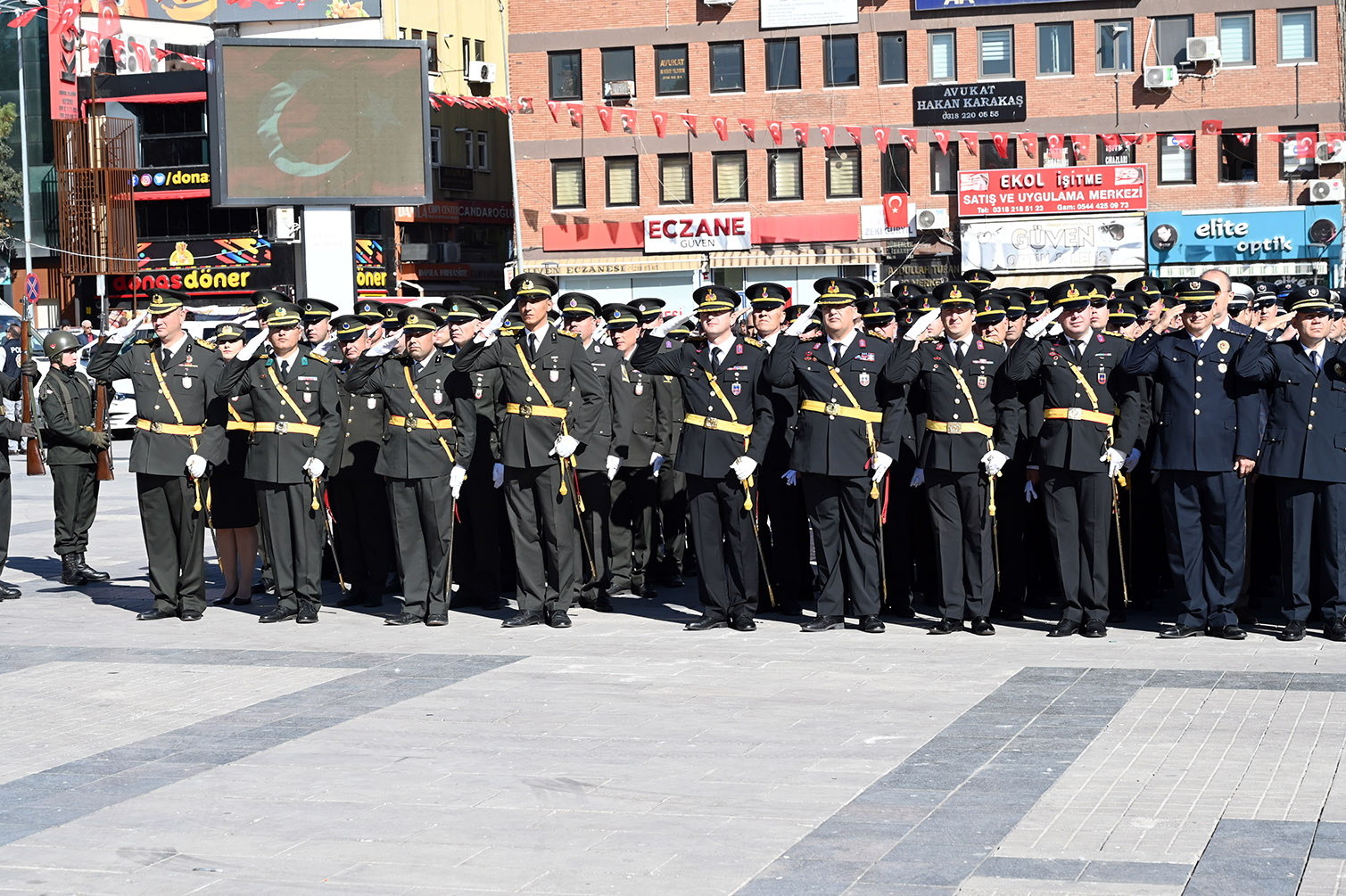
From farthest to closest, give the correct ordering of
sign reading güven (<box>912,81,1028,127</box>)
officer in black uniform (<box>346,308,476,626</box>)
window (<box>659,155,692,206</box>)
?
window (<box>659,155,692,206</box>) < sign reading güven (<box>912,81,1028,127</box>) < officer in black uniform (<box>346,308,476,626</box>)

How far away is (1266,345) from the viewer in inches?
402

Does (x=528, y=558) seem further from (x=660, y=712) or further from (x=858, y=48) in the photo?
(x=858, y=48)

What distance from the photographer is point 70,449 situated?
14.1 metres

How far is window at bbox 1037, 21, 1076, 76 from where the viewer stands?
140ft

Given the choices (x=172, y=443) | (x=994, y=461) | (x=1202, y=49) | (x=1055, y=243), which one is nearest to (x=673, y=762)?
(x=994, y=461)

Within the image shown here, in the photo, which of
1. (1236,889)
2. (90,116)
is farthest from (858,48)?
(1236,889)

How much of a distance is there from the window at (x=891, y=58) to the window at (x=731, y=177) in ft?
12.8

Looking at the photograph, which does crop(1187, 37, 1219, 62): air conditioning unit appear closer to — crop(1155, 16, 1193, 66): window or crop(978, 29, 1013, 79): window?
crop(1155, 16, 1193, 66): window

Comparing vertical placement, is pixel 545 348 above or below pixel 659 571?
above

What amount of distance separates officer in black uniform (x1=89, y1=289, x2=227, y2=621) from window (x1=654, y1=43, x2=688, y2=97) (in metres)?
34.2

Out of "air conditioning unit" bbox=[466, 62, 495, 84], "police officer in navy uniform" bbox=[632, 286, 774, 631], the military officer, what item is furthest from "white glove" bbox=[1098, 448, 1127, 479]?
"air conditioning unit" bbox=[466, 62, 495, 84]

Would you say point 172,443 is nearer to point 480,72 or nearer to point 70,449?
point 70,449

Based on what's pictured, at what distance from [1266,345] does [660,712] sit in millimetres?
4196

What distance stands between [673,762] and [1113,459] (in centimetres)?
416
